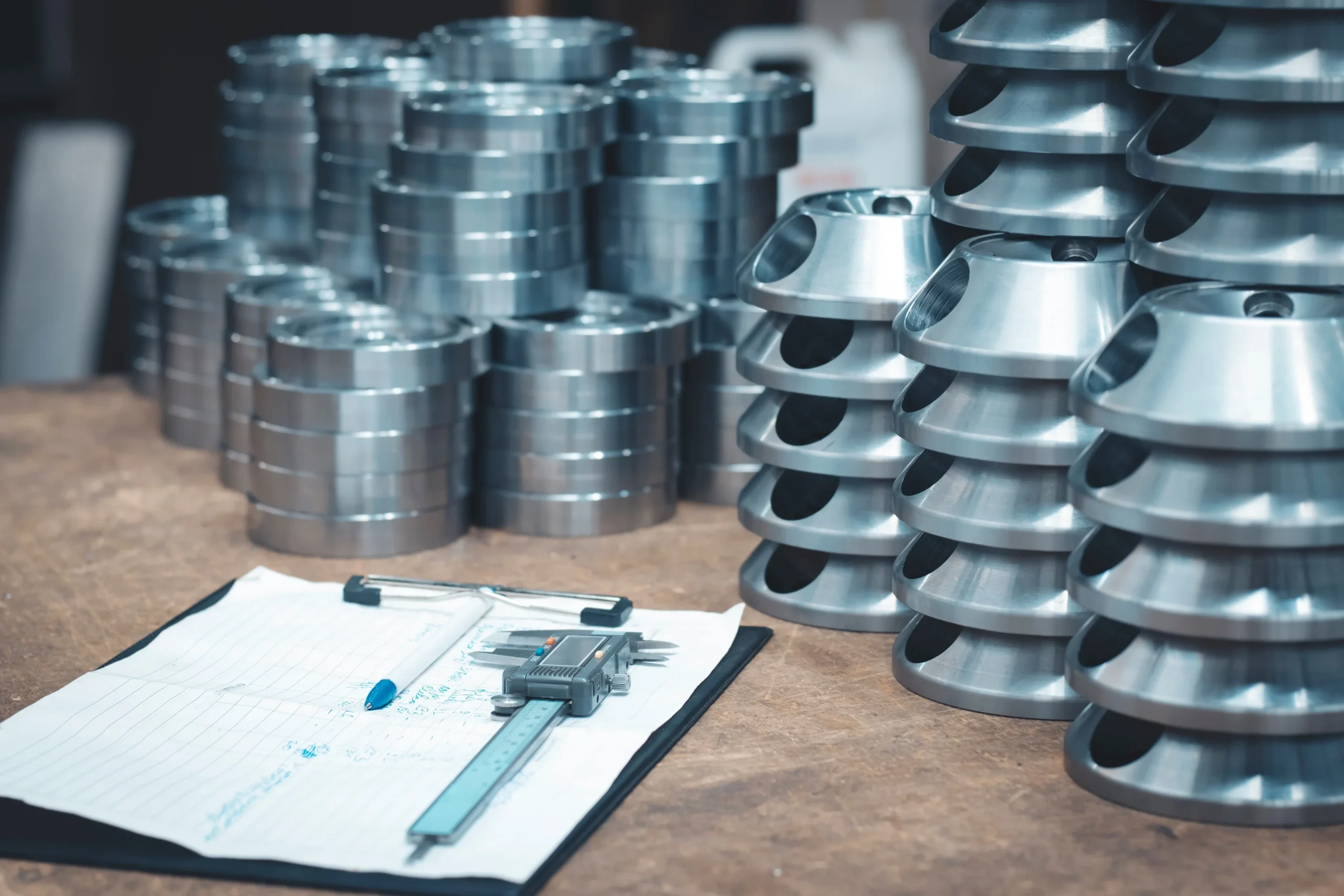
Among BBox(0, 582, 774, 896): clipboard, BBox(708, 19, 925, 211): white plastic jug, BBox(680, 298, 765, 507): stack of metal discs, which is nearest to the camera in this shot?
BBox(0, 582, 774, 896): clipboard

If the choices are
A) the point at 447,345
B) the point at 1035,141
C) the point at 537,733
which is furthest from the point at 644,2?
the point at 537,733

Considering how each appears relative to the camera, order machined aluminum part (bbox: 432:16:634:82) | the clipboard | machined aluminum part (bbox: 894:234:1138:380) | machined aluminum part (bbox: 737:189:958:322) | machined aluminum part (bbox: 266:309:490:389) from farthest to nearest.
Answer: machined aluminum part (bbox: 432:16:634:82) → machined aluminum part (bbox: 266:309:490:389) → machined aluminum part (bbox: 737:189:958:322) → machined aluminum part (bbox: 894:234:1138:380) → the clipboard

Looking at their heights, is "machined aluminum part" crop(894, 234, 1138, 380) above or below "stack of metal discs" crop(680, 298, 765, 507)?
above

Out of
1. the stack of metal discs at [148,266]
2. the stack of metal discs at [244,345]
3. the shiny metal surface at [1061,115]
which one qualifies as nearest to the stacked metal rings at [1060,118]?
the shiny metal surface at [1061,115]

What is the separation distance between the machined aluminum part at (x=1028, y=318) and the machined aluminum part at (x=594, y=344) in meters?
0.37

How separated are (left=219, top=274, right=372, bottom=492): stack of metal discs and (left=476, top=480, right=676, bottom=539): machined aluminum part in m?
0.22

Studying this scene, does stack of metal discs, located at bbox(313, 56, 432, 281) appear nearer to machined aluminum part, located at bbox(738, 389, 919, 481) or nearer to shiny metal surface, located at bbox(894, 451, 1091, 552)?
machined aluminum part, located at bbox(738, 389, 919, 481)

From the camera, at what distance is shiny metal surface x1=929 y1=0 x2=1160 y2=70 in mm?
1028

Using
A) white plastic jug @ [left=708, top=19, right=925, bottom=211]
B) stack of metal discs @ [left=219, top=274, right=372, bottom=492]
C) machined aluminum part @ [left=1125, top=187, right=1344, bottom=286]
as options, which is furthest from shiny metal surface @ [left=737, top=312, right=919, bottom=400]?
white plastic jug @ [left=708, top=19, right=925, bottom=211]

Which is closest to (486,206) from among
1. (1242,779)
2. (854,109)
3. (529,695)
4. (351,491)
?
(351,491)

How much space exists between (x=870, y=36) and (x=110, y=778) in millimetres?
1852

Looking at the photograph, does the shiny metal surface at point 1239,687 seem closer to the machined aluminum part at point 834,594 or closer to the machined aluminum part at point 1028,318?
the machined aluminum part at point 1028,318

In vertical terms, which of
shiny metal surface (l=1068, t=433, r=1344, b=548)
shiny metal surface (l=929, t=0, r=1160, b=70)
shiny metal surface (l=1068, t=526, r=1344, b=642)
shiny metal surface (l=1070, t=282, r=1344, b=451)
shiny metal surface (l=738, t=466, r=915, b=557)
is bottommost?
shiny metal surface (l=738, t=466, r=915, b=557)

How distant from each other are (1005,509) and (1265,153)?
0.24 metres
